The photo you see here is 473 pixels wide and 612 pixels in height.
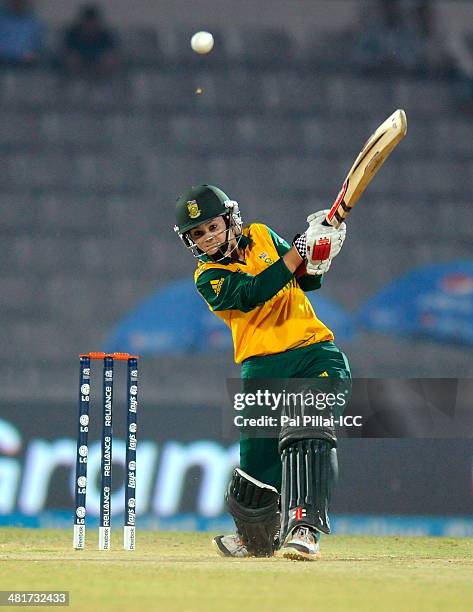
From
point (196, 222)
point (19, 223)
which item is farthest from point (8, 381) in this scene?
point (196, 222)

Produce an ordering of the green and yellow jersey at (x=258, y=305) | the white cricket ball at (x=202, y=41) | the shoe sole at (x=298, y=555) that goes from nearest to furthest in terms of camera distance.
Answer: the shoe sole at (x=298, y=555) < the green and yellow jersey at (x=258, y=305) < the white cricket ball at (x=202, y=41)

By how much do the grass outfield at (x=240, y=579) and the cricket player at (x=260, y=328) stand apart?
9.4 inches

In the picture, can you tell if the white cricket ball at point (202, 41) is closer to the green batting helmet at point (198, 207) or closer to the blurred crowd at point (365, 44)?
the blurred crowd at point (365, 44)

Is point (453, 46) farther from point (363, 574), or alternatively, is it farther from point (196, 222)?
point (363, 574)

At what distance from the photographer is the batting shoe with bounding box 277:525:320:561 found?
3.96 metres

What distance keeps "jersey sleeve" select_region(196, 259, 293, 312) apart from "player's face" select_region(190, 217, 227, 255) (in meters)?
0.09

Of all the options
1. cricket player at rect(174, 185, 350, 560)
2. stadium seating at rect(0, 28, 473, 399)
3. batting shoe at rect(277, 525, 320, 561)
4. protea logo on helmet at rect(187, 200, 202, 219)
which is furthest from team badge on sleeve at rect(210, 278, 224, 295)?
stadium seating at rect(0, 28, 473, 399)

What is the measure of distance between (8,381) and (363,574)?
16.8 feet

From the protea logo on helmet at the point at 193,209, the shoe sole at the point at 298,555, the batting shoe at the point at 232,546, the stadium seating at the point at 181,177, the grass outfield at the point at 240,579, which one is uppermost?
the stadium seating at the point at 181,177

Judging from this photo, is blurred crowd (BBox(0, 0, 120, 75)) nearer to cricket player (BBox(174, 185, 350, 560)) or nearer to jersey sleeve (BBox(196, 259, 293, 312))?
cricket player (BBox(174, 185, 350, 560))

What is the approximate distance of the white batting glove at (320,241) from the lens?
4102 millimetres

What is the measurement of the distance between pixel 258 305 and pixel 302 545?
0.84 m

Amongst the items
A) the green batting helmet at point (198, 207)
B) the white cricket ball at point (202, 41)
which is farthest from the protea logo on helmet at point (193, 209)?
the white cricket ball at point (202, 41)

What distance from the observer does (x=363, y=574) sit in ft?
11.8
